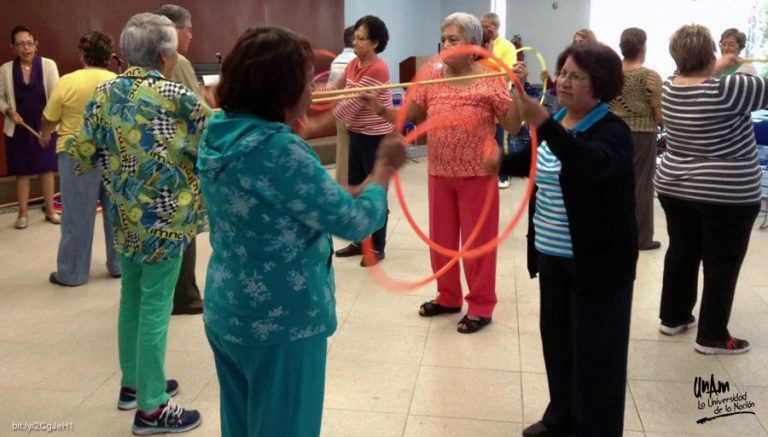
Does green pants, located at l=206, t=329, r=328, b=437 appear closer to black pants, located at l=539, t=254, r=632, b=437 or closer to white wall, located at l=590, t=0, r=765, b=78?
black pants, located at l=539, t=254, r=632, b=437

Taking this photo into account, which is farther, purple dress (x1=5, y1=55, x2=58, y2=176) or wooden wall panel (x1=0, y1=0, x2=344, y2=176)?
wooden wall panel (x1=0, y1=0, x2=344, y2=176)

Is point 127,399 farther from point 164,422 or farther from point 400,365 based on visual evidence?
point 400,365

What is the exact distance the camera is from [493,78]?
3402 millimetres

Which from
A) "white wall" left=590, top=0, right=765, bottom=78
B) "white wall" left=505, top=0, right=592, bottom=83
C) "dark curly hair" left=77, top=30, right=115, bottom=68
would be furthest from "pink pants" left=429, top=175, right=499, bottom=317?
"white wall" left=505, top=0, right=592, bottom=83

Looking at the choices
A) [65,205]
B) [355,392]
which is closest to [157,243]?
[355,392]

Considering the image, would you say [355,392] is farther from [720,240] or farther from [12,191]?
[12,191]

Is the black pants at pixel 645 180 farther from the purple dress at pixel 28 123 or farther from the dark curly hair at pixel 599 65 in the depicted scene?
the purple dress at pixel 28 123

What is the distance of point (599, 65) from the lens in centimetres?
219

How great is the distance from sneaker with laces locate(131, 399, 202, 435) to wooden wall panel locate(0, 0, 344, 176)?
399 centimetres

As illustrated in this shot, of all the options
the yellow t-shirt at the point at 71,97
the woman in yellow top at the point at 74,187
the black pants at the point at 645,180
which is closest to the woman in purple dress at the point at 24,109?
the woman in yellow top at the point at 74,187

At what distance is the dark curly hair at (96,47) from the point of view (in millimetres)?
3949

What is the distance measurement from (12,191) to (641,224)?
17.7ft

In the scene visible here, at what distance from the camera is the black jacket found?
2074 mm

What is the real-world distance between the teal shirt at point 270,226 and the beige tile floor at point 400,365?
113cm
